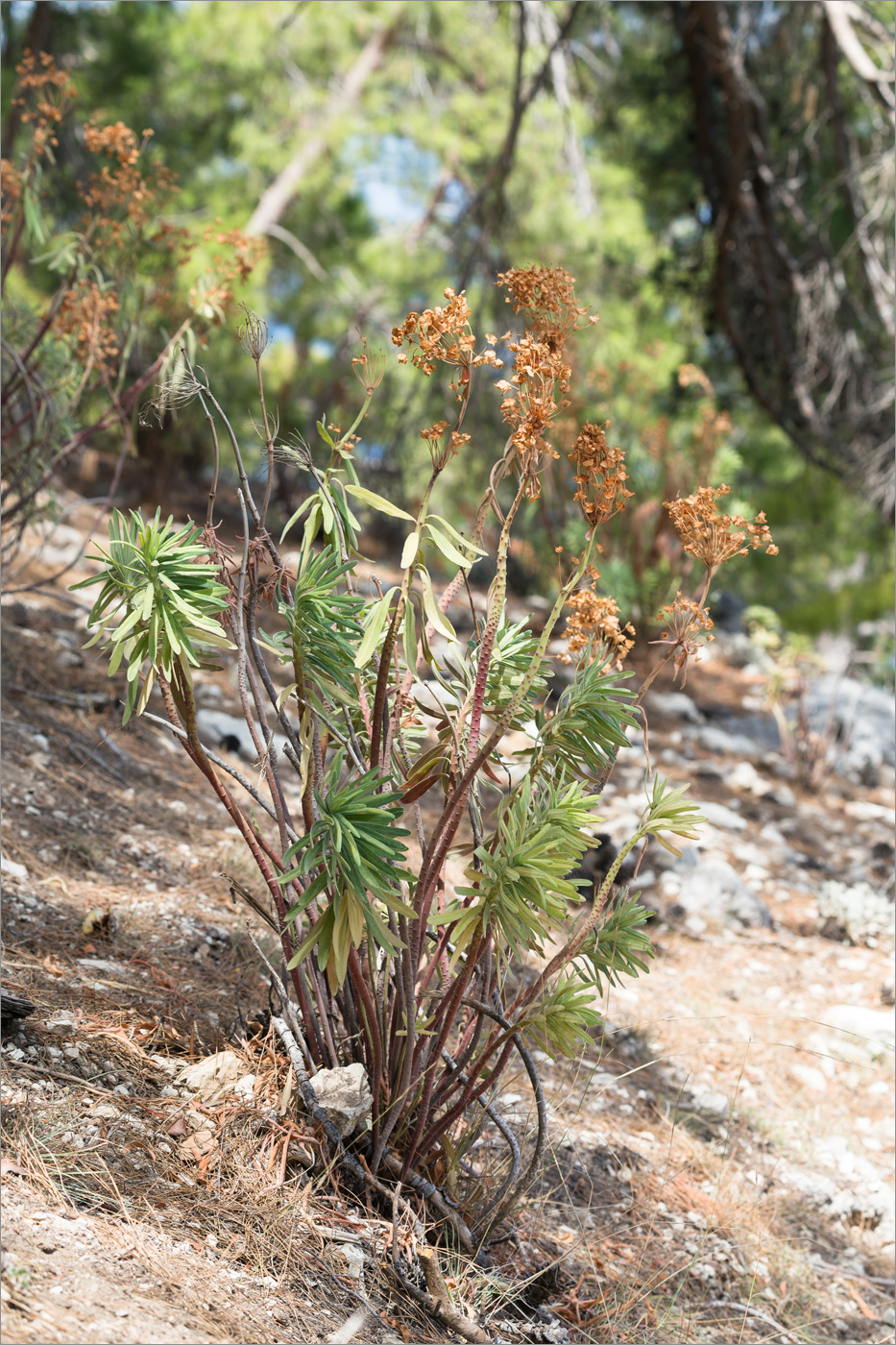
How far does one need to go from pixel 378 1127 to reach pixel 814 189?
636 centimetres

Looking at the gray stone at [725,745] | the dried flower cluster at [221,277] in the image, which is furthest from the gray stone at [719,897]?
the dried flower cluster at [221,277]

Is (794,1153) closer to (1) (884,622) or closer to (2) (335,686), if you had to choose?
(2) (335,686)

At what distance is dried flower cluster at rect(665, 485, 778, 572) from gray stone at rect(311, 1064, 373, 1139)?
95 cm

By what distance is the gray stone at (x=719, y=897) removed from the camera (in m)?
3.70

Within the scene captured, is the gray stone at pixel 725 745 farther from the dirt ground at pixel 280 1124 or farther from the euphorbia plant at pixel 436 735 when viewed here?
the euphorbia plant at pixel 436 735

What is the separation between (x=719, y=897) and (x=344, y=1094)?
246 cm

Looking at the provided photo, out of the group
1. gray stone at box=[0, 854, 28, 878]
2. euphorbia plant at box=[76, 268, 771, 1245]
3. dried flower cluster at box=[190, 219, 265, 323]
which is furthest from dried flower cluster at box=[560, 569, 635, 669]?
dried flower cluster at box=[190, 219, 265, 323]

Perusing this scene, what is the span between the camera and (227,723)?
Answer: 3.67 m

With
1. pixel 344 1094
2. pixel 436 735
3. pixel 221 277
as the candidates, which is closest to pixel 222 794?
pixel 436 735

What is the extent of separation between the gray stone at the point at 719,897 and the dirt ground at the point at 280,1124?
0.15 feet

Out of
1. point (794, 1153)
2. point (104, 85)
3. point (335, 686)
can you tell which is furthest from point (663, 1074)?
point (104, 85)

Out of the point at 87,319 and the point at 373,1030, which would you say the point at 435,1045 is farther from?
the point at 87,319

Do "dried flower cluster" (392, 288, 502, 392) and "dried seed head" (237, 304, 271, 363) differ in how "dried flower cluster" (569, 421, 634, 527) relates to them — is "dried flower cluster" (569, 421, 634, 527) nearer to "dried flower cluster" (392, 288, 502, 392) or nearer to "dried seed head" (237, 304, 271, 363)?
"dried flower cluster" (392, 288, 502, 392)

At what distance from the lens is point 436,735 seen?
1568 millimetres
